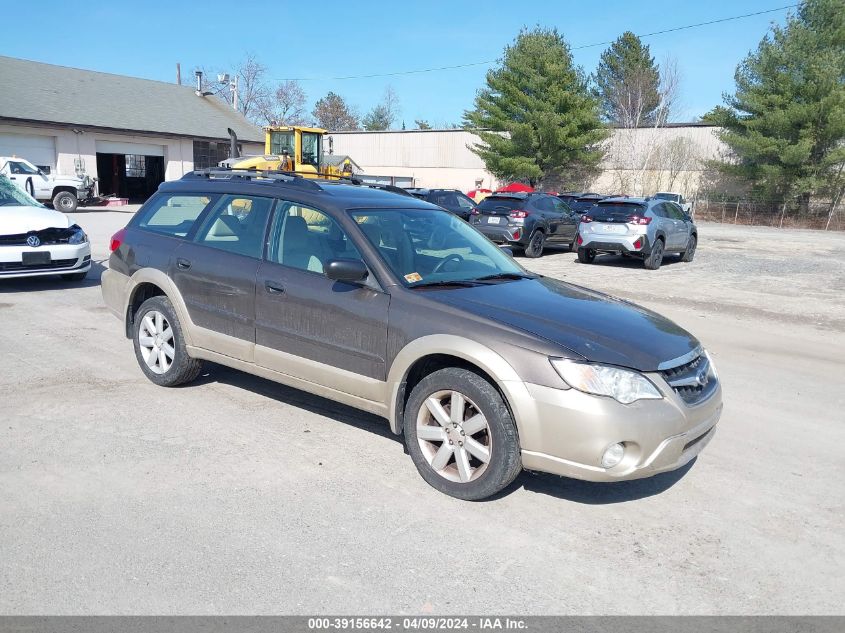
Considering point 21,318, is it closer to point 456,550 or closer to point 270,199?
point 270,199

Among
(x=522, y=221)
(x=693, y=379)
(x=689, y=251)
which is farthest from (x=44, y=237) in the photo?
(x=689, y=251)

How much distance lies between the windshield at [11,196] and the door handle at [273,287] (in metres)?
7.43

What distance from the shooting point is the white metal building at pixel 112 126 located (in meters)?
31.6

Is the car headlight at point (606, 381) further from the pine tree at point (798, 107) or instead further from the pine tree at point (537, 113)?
the pine tree at point (537, 113)

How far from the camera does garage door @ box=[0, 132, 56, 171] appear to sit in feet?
101

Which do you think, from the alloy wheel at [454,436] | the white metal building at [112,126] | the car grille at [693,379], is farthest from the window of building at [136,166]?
the car grille at [693,379]

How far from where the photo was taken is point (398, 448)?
4.86 metres

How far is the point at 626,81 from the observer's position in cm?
6412

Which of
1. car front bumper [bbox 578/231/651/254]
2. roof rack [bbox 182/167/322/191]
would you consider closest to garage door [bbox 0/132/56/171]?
car front bumper [bbox 578/231/651/254]

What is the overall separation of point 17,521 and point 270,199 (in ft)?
8.82

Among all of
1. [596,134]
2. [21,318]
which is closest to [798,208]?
[596,134]

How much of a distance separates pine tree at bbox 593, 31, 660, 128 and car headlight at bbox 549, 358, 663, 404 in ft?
199

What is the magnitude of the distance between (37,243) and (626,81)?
62291mm

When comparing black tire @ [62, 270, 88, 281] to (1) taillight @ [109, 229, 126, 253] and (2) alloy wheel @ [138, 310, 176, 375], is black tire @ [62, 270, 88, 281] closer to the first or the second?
(1) taillight @ [109, 229, 126, 253]
